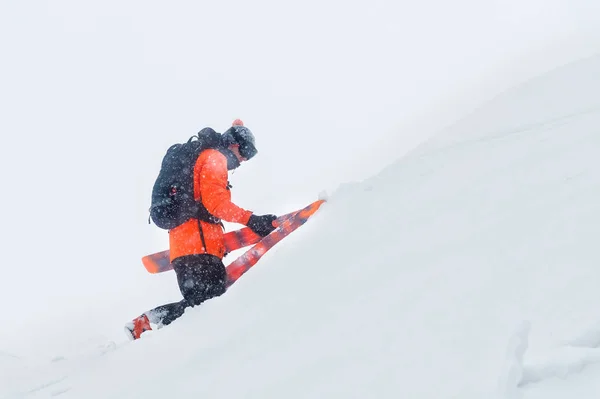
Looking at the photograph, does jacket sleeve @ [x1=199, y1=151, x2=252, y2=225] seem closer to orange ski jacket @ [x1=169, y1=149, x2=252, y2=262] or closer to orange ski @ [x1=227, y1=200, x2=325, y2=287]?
orange ski jacket @ [x1=169, y1=149, x2=252, y2=262]

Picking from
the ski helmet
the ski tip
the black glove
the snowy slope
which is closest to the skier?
the black glove

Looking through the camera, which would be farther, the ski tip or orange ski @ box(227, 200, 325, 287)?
orange ski @ box(227, 200, 325, 287)

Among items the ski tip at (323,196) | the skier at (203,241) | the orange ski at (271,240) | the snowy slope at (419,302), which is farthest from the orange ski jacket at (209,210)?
the snowy slope at (419,302)

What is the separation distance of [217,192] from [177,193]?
14.4 inches

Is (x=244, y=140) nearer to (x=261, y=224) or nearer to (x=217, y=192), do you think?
(x=217, y=192)

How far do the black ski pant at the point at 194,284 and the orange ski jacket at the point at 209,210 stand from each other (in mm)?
82

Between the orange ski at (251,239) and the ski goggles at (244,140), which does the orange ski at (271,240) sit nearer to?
the orange ski at (251,239)

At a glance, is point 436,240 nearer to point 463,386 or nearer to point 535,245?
point 535,245

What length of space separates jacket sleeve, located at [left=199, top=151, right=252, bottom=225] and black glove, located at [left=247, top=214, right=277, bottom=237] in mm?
82

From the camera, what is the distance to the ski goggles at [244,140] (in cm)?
567

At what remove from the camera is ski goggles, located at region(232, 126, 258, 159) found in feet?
18.6

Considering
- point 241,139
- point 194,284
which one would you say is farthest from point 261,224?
point 241,139

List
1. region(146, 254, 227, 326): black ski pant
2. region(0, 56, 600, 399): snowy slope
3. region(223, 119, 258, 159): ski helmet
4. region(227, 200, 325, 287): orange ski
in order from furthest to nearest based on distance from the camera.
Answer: region(223, 119, 258, 159): ski helmet, region(227, 200, 325, 287): orange ski, region(146, 254, 227, 326): black ski pant, region(0, 56, 600, 399): snowy slope

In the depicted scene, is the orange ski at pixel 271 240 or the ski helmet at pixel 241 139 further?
the ski helmet at pixel 241 139
